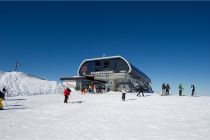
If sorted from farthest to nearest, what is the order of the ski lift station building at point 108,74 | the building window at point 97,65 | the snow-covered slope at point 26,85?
the building window at point 97,65 → the snow-covered slope at point 26,85 → the ski lift station building at point 108,74

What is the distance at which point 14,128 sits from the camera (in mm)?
8070

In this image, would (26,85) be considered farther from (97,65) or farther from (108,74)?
(108,74)

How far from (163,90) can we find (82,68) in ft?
67.0

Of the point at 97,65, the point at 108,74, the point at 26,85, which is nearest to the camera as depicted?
the point at 108,74

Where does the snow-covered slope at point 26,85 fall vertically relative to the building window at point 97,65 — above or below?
below

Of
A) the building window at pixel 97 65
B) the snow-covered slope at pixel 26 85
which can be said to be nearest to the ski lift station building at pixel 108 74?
the building window at pixel 97 65

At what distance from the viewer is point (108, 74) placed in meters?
39.9

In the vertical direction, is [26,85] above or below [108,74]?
below

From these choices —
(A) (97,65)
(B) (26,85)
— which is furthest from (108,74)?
(B) (26,85)

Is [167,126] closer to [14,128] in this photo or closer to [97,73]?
[14,128]

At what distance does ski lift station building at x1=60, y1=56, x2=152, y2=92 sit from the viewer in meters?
38.7

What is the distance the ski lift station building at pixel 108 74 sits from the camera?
38669 millimetres

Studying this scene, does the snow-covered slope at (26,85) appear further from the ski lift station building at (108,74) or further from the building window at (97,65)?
the building window at (97,65)

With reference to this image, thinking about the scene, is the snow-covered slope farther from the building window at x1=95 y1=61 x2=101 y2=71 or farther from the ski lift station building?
the building window at x1=95 y1=61 x2=101 y2=71
